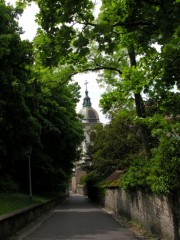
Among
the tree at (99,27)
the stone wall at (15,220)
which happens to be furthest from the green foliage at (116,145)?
the tree at (99,27)

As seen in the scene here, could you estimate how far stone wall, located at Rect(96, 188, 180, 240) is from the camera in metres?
11.2

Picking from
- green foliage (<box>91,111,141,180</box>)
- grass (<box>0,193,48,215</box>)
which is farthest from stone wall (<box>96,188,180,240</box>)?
green foliage (<box>91,111,141,180</box>)

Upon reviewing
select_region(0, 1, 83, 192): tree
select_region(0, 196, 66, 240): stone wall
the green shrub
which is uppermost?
select_region(0, 1, 83, 192): tree

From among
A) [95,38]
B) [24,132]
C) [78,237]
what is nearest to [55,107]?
[24,132]

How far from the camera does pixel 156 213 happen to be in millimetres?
13641

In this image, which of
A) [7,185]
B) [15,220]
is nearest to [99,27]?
[15,220]

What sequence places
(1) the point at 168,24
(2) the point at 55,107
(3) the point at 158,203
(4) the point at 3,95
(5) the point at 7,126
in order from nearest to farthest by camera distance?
(1) the point at 168,24
(3) the point at 158,203
(4) the point at 3,95
(5) the point at 7,126
(2) the point at 55,107

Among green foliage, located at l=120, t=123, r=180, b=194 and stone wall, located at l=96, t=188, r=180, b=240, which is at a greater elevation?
green foliage, located at l=120, t=123, r=180, b=194

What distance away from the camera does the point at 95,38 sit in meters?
6.30

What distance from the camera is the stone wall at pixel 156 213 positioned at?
11.2m

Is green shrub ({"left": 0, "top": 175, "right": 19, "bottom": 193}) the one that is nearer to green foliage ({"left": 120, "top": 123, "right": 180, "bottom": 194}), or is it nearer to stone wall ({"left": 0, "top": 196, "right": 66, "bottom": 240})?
stone wall ({"left": 0, "top": 196, "right": 66, "bottom": 240})

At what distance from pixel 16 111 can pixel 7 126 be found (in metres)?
1.64

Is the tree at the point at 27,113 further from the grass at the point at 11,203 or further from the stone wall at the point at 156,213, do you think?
the stone wall at the point at 156,213

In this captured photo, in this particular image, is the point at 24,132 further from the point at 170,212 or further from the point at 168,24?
the point at 168,24
